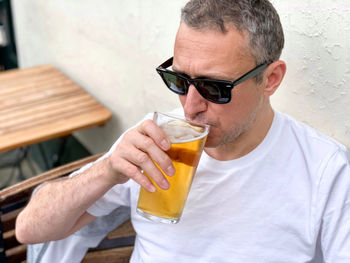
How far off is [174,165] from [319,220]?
54cm

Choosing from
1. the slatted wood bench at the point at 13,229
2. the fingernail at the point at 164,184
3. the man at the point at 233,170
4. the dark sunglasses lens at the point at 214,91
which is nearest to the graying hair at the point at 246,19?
the man at the point at 233,170

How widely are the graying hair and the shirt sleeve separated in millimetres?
414

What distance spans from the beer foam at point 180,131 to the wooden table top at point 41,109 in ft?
4.65

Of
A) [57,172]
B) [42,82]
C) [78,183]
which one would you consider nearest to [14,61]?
[42,82]

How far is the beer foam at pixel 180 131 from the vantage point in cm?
113

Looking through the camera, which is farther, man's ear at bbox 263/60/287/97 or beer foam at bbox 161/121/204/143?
man's ear at bbox 263/60/287/97

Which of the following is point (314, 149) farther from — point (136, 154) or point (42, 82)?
point (42, 82)

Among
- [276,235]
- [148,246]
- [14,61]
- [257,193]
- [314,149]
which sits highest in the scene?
[314,149]

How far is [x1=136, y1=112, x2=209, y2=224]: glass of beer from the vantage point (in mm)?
1130

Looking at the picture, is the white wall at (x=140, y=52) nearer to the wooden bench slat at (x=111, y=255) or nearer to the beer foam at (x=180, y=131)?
the beer foam at (x=180, y=131)

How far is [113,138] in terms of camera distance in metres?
3.04

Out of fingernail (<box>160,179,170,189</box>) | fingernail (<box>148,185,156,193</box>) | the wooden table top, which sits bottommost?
the wooden table top

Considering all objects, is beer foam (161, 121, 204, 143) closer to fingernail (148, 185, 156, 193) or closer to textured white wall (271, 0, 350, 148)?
fingernail (148, 185, 156, 193)

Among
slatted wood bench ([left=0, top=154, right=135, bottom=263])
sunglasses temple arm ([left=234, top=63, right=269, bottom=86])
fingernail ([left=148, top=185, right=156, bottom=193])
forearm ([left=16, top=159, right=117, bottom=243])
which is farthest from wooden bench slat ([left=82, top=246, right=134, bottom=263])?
sunglasses temple arm ([left=234, top=63, right=269, bottom=86])
